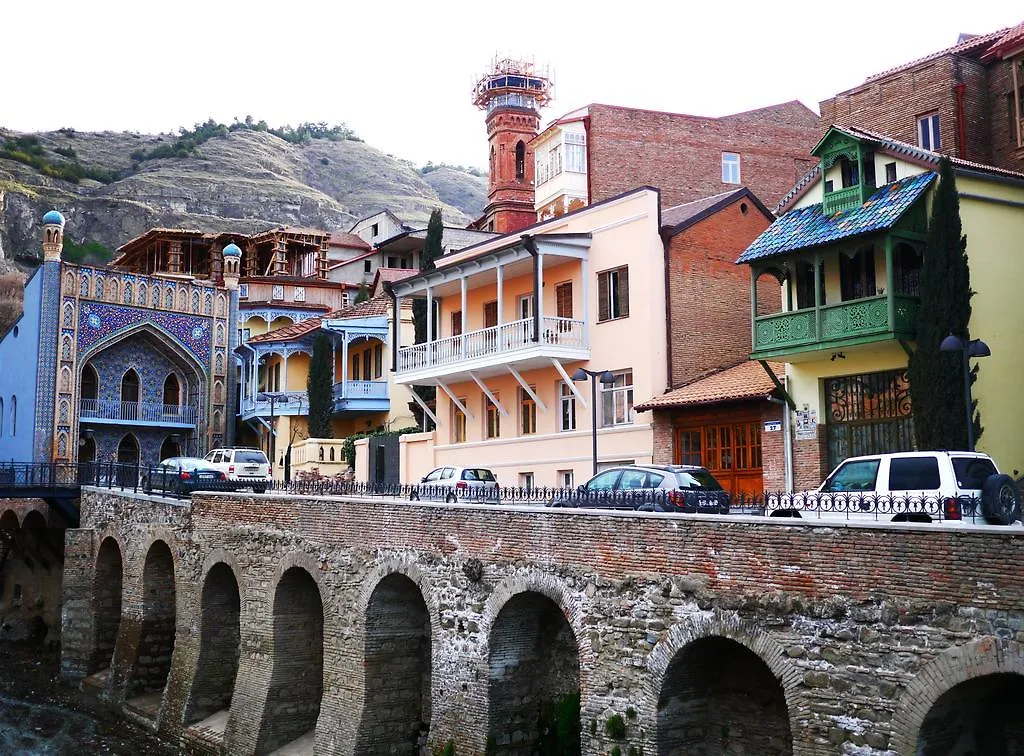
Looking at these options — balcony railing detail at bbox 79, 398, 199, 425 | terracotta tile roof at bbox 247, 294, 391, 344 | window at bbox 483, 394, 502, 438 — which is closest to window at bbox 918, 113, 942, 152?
window at bbox 483, 394, 502, 438

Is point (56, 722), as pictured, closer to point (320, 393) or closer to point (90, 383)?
point (320, 393)

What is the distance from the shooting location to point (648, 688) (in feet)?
44.1

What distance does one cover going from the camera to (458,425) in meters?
33.3

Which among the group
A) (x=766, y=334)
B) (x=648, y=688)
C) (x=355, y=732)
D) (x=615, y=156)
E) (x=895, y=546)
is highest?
(x=615, y=156)

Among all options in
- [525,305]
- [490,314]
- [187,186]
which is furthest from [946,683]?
[187,186]

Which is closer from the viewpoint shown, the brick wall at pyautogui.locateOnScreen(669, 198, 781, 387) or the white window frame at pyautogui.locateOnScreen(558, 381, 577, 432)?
the brick wall at pyautogui.locateOnScreen(669, 198, 781, 387)

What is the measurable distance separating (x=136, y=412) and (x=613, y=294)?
27.7 metres

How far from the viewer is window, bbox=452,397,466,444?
33.1m

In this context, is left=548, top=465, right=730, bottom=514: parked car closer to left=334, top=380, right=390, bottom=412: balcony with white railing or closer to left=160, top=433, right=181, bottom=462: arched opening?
left=334, top=380, right=390, bottom=412: balcony with white railing

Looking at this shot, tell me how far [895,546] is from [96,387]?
138ft

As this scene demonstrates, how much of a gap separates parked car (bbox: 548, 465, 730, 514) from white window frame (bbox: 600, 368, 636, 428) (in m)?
7.64

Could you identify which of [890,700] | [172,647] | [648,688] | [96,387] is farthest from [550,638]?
[96,387]

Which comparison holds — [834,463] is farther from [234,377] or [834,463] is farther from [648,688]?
[234,377]

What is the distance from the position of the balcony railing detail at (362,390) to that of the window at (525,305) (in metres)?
15.0
